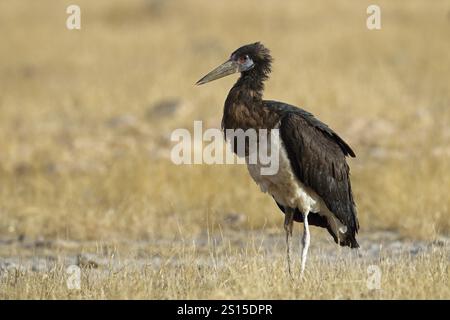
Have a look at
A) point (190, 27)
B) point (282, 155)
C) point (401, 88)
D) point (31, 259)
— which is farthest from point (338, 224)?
point (190, 27)

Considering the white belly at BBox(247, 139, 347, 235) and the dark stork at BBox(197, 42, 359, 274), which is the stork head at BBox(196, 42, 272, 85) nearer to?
the dark stork at BBox(197, 42, 359, 274)

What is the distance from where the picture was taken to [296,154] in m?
8.33

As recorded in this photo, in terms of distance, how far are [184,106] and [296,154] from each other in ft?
29.0

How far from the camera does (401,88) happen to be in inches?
722

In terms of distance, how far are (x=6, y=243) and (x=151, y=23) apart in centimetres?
1396

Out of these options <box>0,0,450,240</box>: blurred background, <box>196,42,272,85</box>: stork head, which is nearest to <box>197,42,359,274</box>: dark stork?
<box>196,42,272,85</box>: stork head

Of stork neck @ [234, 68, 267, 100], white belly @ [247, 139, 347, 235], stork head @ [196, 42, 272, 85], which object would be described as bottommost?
white belly @ [247, 139, 347, 235]

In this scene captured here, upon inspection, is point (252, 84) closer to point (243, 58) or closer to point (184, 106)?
point (243, 58)

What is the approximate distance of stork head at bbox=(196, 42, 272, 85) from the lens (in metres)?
8.73

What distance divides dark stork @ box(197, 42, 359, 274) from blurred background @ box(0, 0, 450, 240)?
1273mm

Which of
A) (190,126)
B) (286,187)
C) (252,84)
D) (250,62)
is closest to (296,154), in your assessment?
(286,187)

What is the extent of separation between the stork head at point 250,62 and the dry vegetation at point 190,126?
1.62 metres

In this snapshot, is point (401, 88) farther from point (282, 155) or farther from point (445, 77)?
point (282, 155)

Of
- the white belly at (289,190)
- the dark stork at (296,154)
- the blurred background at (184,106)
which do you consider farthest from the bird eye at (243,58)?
the blurred background at (184,106)
